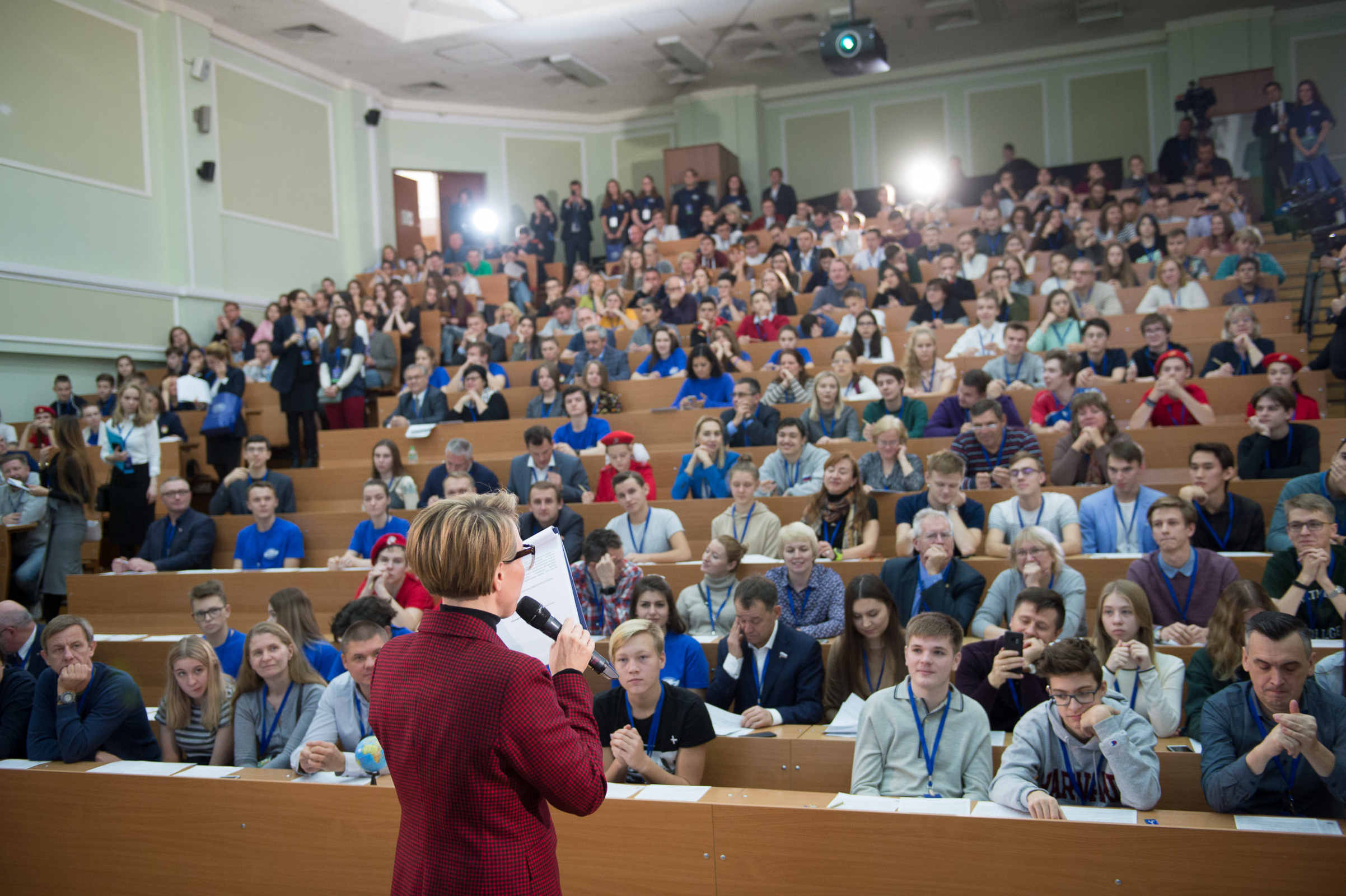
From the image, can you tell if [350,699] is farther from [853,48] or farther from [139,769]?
[853,48]

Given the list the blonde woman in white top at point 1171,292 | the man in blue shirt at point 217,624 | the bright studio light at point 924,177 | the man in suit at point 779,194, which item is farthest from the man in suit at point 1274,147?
the man in blue shirt at point 217,624

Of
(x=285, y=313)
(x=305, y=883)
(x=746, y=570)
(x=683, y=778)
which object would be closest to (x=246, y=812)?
(x=305, y=883)

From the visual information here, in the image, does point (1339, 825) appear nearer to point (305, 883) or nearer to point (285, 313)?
point (305, 883)

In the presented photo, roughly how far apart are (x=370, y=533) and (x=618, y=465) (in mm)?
1345

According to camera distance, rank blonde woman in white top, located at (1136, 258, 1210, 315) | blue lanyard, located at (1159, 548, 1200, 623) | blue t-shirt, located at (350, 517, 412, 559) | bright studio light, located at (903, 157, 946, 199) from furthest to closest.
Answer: bright studio light, located at (903, 157, 946, 199)
blonde woman in white top, located at (1136, 258, 1210, 315)
blue t-shirt, located at (350, 517, 412, 559)
blue lanyard, located at (1159, 548, 1200, 623)

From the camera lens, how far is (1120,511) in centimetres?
404

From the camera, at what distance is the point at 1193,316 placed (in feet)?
21.0

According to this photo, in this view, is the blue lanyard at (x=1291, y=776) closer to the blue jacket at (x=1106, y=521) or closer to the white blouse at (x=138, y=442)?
the blue jacket at (x=1106, y=521)

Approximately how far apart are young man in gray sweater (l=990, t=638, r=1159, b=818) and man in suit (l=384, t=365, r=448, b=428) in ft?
16.7

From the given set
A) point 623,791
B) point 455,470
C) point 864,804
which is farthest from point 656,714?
point 455,470

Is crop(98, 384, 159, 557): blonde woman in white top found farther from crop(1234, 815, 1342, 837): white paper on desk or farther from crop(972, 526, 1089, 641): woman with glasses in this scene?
crop(1234, 815, 1342, 837): white paper on desk

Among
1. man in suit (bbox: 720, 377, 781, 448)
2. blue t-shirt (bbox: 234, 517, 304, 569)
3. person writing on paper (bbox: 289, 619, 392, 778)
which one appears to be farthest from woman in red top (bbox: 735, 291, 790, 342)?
person writing on paper (bbox: 289, 619, 392, 778)

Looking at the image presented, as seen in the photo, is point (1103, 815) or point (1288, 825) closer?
point (1288, 825)

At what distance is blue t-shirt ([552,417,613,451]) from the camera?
598cm
